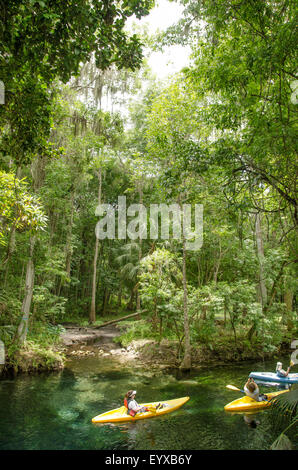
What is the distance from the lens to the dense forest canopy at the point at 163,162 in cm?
429

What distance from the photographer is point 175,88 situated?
12.0 m

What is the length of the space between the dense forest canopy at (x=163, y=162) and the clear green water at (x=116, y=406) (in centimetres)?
164

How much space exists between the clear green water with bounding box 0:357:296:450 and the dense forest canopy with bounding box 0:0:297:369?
5.39ft

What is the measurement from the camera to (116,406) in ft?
27.3

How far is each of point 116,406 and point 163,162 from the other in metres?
10.1

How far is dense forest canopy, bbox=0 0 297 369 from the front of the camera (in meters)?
4.29

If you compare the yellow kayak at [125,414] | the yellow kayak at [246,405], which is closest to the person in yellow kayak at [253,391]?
the yellow kayak at [246,405]

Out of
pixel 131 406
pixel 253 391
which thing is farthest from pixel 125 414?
pixel 253 391

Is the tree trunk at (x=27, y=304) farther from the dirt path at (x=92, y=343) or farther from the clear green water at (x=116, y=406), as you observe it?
the dirt path at (x=92, y=343)

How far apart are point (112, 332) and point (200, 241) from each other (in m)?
9.04

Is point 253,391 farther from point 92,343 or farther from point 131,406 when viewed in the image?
point 92,343
